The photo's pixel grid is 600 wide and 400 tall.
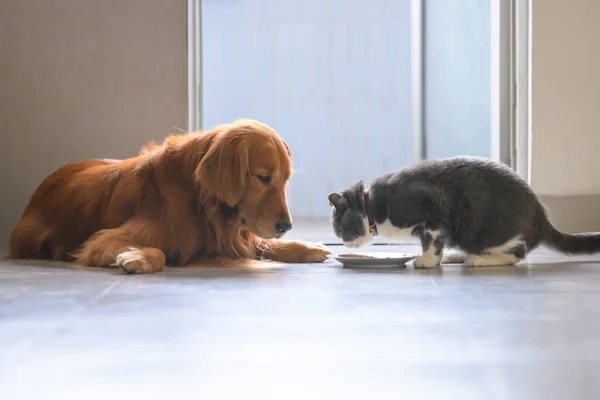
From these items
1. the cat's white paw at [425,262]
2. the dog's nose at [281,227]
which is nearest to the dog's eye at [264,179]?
the dog's nose at [281,227]

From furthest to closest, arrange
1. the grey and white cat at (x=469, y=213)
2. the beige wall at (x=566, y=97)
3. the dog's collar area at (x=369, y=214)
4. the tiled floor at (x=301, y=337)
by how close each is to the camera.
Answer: the beige wall at (x=566, y=97)
the dog's collar area at (x=369, y=214)
the grey and white cat at (x=469, y=213)
the tiled floor at (x=301, y=337)

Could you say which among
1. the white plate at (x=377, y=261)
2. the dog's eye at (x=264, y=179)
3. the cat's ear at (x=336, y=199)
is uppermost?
the dog's eye at (x=264, y=179)

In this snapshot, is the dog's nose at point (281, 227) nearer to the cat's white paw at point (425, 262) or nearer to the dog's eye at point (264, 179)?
the dog's eye at point (264, 179)

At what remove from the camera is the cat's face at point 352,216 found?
2668 millimetres

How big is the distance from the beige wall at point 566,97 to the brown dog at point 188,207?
57.5 inches

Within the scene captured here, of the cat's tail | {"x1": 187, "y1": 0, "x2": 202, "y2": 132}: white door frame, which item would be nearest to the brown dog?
the cat's tail

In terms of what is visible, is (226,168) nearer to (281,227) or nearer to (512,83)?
(281,227)

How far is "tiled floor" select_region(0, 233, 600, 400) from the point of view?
1.00 m

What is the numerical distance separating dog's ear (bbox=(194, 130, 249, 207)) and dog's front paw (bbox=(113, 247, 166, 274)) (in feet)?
0.94

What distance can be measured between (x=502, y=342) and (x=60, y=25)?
3082mm

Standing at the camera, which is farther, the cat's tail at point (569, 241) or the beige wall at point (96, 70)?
the beige wall at point (96, 70)

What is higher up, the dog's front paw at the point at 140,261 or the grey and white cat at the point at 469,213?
the grey and white cat at the point at 469,213

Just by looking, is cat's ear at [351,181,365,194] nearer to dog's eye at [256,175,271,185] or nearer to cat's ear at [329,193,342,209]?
cat's ear at [329,193,342,209]

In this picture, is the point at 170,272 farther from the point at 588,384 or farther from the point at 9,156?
the point at 9,156
